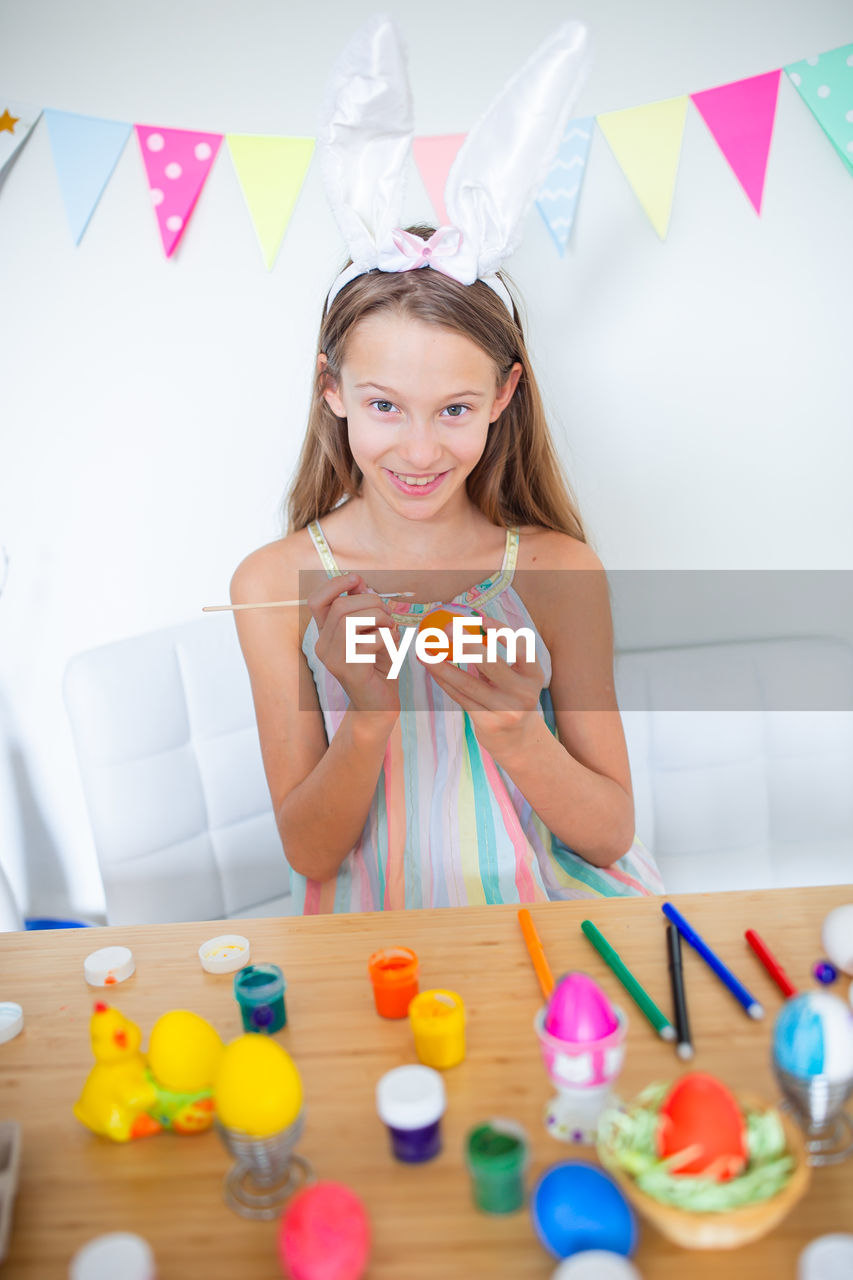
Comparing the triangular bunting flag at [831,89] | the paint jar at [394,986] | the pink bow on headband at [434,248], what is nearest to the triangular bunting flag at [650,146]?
the triangular bunting flag at [831,89]

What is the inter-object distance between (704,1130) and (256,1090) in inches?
8.2

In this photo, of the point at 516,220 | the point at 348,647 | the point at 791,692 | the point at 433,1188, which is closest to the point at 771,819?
the point at 791,692

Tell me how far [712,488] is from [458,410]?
53 cm

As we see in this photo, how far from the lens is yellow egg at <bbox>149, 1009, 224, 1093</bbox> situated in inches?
20.0

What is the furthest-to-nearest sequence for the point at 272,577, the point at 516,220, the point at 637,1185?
the point at 272,577, the point at 516,220, the point at 637,1185

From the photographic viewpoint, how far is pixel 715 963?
63cm

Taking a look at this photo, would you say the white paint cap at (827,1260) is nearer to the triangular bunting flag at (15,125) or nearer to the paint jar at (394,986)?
the paint jar at (394,986)

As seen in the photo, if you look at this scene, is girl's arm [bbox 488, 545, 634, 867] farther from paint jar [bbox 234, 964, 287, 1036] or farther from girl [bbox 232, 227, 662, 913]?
paint jar [bbox 234, 964, 287, 1036]

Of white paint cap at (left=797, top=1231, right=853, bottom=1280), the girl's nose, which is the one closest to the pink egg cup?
white paint cap at (left=797, top=1231, right=853, bottom=1280)

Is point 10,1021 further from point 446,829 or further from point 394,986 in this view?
point 446,829

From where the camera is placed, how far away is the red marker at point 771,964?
1.98ft

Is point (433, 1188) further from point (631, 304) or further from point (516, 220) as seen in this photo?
point (631, 304)

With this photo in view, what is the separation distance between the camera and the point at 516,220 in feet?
3.13

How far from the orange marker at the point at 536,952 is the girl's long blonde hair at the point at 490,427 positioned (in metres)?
0.61
